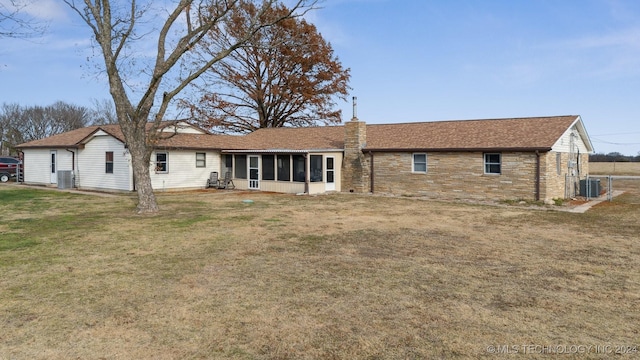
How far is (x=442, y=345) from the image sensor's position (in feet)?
13.6

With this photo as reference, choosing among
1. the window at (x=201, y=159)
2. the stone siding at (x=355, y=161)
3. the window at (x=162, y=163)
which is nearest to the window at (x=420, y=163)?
the stone siding at (x=355, y=161)

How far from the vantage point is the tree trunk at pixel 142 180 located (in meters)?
13.9

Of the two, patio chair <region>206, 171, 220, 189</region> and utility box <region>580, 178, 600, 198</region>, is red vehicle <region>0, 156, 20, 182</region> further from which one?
utility box <region>580, 178, 600, 198</region>

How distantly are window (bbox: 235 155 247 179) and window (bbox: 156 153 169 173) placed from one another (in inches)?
159

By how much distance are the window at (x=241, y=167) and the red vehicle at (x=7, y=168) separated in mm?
16835

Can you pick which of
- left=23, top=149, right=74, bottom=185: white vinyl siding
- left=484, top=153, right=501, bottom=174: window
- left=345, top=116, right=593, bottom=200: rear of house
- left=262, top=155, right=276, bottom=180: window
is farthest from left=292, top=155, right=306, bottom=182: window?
left=23, top=149, right=74, bottom=185: white vinyl siding

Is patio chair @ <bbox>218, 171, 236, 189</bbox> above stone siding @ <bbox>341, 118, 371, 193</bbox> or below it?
below

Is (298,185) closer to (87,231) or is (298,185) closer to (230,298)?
(87,231)

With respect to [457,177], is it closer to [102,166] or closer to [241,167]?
[241,167]

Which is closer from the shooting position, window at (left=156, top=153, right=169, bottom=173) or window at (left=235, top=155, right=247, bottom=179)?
window at (left=156, top=153, right=169, bottom=173)

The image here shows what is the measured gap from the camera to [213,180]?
2467 centimetres

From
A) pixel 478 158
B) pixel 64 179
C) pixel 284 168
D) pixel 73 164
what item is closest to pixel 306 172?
pixel 284 168

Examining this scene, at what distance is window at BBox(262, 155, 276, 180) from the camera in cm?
2295

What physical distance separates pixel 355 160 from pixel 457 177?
5.51 meters
